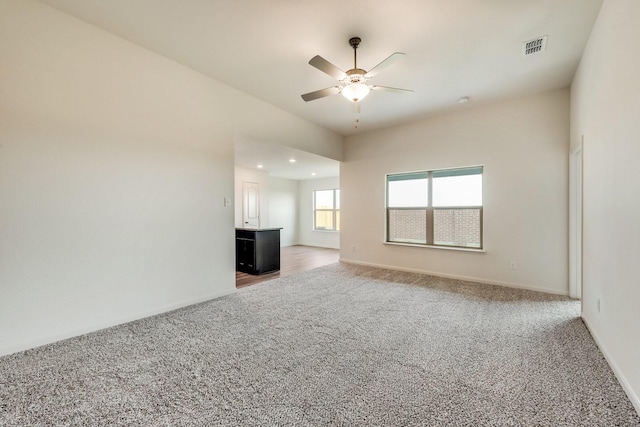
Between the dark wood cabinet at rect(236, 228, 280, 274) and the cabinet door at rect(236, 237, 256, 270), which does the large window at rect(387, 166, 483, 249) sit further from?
the cabinet door at rect(236, 237, 256, 270)

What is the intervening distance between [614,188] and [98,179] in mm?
4399

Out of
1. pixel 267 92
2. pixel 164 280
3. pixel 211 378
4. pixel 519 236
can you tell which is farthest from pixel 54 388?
pixel 519 236

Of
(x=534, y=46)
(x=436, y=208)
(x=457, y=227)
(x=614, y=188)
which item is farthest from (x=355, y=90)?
(x=457, y=227)

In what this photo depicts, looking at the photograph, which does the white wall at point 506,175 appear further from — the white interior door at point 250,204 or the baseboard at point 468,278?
the white interior door at point 250,204

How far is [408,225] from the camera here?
17.5ft

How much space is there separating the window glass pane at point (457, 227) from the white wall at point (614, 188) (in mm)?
1772

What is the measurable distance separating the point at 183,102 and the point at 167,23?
35.5 inches

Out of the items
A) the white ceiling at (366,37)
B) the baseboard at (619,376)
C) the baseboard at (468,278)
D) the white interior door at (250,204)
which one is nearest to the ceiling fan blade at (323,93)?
the white ceiling at (366,37)

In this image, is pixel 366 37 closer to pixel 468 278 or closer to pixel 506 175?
pixel 506 175

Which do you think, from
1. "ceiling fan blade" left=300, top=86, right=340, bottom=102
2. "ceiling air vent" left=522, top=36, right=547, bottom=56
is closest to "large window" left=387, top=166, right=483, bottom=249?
"ceiling air vent" left=522, top=36, right=547, bottom=56

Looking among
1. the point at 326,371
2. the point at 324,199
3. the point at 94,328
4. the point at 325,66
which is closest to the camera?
the point at 326,371

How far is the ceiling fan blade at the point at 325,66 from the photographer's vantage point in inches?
91.0

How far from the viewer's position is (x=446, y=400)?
1656 mm

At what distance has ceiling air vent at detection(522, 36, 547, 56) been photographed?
8.83 feet
